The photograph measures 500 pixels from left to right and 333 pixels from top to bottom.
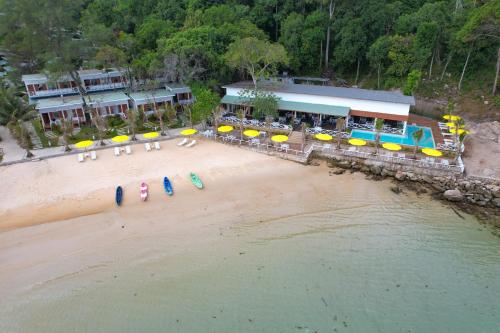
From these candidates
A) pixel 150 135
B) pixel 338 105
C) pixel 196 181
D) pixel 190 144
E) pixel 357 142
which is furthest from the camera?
pixel 338 105

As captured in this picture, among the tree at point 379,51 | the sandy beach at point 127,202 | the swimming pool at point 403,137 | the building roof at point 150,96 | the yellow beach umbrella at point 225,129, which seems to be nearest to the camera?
the sandy beach at point 127,202

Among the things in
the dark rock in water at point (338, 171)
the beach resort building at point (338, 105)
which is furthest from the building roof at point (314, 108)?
the dark rock in water at point (338, 171)

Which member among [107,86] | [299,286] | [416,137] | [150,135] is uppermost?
[107,86]

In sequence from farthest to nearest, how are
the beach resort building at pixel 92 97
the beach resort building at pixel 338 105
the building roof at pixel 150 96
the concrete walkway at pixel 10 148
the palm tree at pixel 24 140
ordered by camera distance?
A: the building roof at pixel 150 96 → the beach resort building at pixel 92 97 → the beach resort building at pixel 338 105 → the concrete walkway at pixel 10 148 → the palm tree at pixel 24 140

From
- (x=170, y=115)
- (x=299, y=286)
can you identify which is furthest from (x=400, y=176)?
(x=170, y=115)

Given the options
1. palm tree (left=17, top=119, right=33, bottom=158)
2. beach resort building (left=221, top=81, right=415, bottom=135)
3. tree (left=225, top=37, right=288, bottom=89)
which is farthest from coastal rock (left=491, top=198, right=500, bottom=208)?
palm tree (left=17, top=119, right=33, bottom=158)

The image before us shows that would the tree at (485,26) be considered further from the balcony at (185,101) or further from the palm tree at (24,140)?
the palm tree at (24,140)

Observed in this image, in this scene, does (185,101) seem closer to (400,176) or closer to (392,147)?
(392,147)
